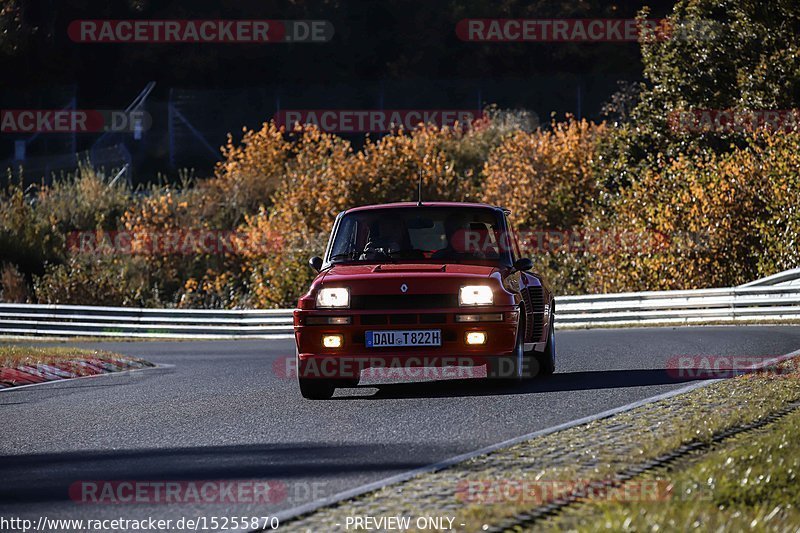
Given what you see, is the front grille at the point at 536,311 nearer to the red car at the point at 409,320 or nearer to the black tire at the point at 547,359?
the red car at the point at 409,320

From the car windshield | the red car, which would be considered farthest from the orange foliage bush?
the red car

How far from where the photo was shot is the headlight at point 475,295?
1177cm

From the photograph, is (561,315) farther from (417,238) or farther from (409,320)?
(409,320)

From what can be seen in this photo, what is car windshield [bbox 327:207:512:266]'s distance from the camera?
1270 centimetres

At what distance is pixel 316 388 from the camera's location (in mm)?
12031

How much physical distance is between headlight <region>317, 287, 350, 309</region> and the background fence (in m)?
15.4

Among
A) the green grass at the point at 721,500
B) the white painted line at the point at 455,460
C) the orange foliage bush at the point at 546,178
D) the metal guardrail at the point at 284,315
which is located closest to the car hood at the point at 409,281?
the white painted line at the point at 455,460

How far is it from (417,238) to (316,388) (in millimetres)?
1888

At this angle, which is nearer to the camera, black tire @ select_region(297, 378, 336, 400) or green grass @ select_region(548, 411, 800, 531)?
green grass @ select_region(548, 411, 800, 531)

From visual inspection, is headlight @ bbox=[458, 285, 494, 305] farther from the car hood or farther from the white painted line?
the white painted line

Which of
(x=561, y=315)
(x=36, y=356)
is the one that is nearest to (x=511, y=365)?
(x=36, y=356)

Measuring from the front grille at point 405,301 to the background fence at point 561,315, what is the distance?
49.5 ft

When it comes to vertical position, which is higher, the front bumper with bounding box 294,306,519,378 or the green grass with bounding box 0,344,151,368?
the front bumper with bounding box 294,306,519,378

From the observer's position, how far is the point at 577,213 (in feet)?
149
